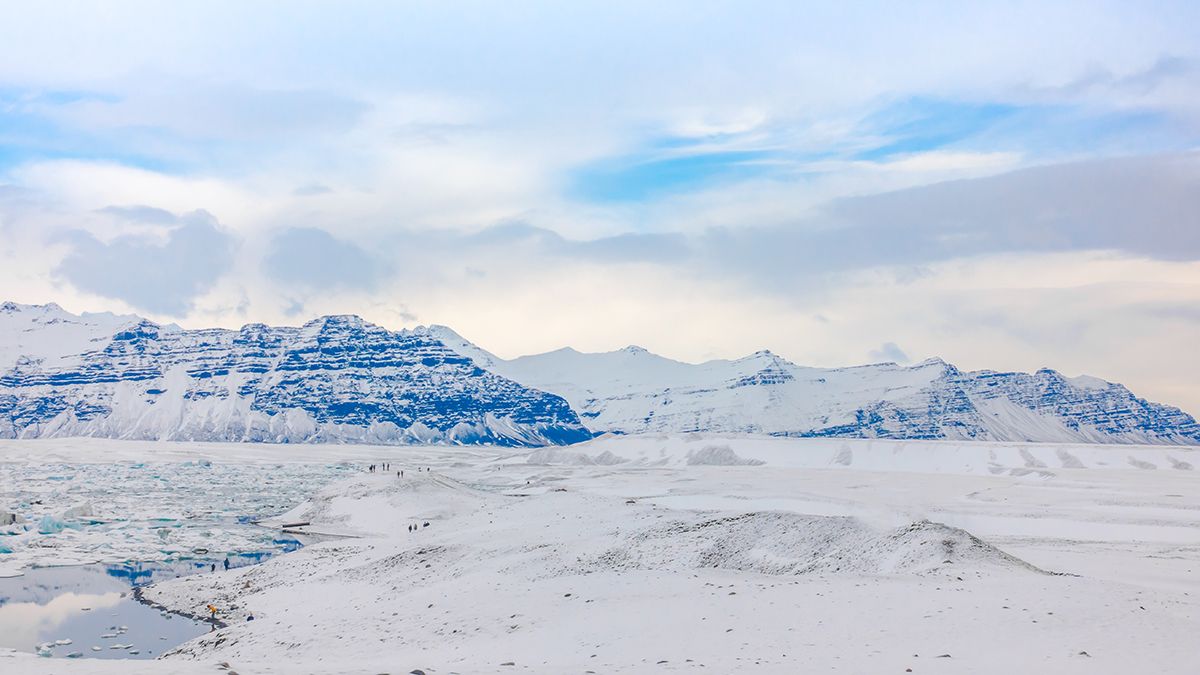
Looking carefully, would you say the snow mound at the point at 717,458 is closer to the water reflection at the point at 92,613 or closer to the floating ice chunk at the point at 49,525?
the floating ice chunk at the point at 49,525

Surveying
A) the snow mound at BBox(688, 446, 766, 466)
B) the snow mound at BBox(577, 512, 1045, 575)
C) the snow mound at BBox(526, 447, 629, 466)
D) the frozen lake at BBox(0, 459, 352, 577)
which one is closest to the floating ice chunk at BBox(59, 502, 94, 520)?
the frozen lake at BBox(0, 459, 352, 577)

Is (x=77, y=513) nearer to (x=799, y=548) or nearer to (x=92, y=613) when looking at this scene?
(x=92, y=613)

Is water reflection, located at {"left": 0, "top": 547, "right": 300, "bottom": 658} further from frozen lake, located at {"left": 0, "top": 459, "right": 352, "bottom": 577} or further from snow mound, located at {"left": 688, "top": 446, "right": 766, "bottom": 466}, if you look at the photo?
snow mound, located at {"left": 688, "top": 446, "right": 766, "bottom": 466}

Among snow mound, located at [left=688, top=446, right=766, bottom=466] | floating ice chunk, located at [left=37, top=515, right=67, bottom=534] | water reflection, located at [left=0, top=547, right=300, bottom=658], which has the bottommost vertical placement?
water reflection, located at [left=0, top=547, right=300, bottom=658]

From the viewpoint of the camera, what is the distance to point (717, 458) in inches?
5694

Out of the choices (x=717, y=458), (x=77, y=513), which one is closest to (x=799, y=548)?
(x=77, y=513)

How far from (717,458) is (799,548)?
108m

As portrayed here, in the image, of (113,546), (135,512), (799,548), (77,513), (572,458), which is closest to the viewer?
(799,548)

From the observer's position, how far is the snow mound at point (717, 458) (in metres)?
142

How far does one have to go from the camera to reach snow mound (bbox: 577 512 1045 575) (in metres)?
34.5

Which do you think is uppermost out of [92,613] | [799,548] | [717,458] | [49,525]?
[717,458]

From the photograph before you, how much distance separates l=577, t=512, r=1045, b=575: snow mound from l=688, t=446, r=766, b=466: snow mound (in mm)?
100766

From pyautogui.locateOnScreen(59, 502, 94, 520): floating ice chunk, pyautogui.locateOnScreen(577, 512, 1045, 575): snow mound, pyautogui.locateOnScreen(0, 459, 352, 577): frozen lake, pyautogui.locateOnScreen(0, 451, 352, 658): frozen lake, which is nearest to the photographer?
pyautogui.locateOnScreen(577, 512, 1045, 575): snow mound

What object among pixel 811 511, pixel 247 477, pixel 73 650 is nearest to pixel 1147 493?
pixel 811 511
